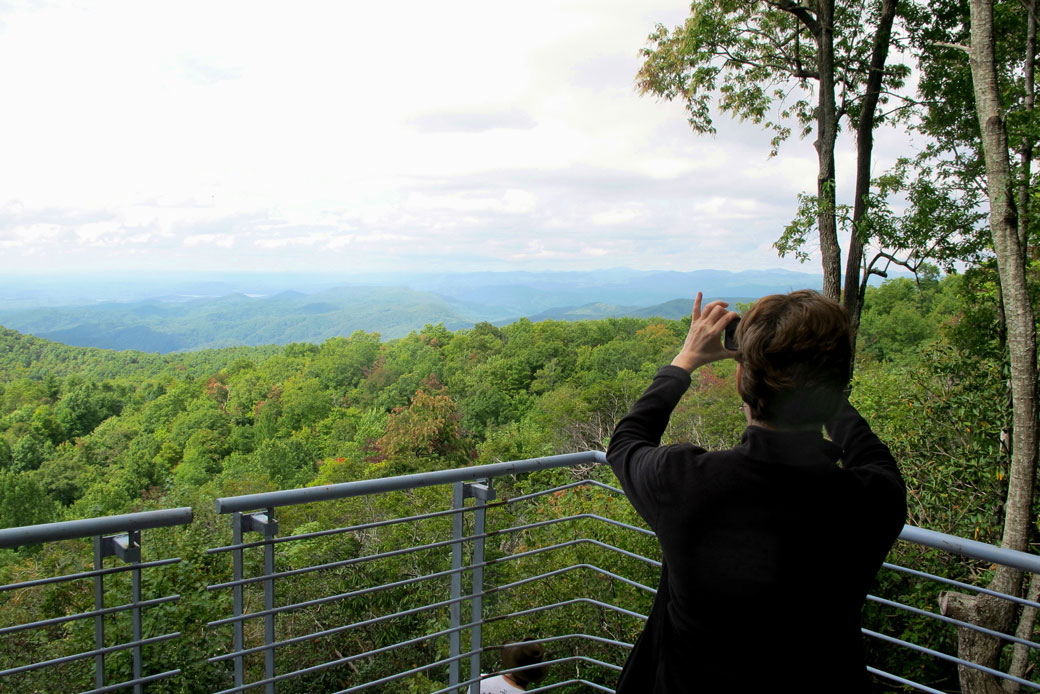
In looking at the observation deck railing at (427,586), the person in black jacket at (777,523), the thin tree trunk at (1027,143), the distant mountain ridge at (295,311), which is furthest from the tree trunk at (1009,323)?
the distant mountain ridge at (295,311)

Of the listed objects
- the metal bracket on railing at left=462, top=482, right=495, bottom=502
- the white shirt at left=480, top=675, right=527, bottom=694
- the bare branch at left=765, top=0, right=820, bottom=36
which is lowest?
the white shirt at left=480, top=675, right=527, bottom=694

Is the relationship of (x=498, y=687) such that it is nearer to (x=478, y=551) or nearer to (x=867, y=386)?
(x=478, y=551)

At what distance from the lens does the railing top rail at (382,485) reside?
53.2 inches

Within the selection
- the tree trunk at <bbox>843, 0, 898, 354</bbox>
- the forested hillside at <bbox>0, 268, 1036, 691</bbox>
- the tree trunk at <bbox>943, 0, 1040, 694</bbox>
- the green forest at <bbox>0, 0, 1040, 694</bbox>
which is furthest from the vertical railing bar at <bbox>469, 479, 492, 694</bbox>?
the forested hillside at <bbox>0, 268, 1036, 691</bbox>

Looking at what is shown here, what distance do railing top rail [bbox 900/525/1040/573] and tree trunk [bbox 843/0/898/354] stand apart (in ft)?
26.5

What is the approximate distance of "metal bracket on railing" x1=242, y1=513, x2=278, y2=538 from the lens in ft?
4.56

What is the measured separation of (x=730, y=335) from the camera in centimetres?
93

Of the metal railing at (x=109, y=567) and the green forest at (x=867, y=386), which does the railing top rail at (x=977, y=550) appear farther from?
the metal railing at (x=109, y=567)

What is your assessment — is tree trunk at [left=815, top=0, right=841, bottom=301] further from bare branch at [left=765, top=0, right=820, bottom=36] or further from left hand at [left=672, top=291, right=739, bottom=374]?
left hand at [left=672, top=291, right=739, bottom=374]

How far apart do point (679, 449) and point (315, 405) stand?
148ft

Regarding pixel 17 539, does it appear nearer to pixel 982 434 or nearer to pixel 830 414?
pixel 830 414

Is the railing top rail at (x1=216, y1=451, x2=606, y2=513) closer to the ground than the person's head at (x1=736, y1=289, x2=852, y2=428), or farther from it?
closer to the ground

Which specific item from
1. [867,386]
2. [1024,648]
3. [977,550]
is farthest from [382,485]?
[867,386]

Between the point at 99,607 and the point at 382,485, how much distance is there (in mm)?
570
